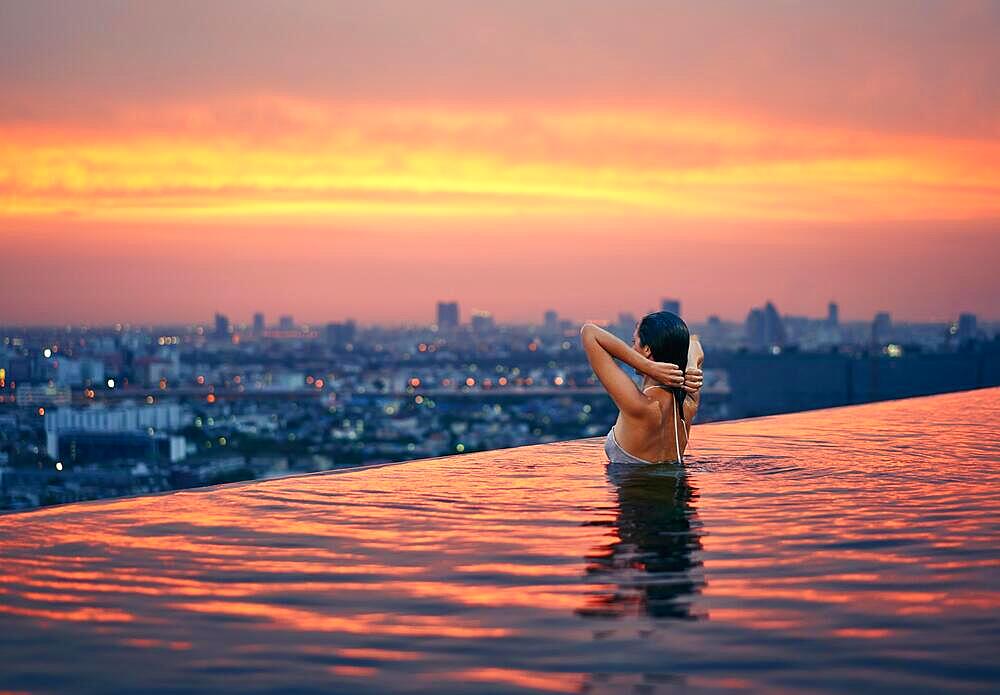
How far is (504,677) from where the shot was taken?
4059 mm

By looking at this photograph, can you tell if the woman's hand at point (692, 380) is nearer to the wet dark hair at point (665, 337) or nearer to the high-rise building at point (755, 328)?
the wet dark hair at point (665, 337)

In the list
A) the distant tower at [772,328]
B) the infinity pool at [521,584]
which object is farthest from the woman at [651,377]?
the distant tower at [772,328]

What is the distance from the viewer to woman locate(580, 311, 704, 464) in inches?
336

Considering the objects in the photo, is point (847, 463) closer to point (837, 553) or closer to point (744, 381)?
point (837, 553)

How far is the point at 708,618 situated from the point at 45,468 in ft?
147

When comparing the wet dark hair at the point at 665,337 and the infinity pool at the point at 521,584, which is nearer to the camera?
the infinity pool at the point at 521,584

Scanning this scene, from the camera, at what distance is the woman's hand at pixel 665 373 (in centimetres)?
849

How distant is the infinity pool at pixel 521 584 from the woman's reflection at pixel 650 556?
0.06 feet

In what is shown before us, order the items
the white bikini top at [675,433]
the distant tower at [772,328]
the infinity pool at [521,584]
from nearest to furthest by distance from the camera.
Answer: the infinity pool at [521,584] < the white bikini top at [675,433] < the distant tower at [772,328]

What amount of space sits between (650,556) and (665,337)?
291cm

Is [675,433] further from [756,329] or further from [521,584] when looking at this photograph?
[756,329]

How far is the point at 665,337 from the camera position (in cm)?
855

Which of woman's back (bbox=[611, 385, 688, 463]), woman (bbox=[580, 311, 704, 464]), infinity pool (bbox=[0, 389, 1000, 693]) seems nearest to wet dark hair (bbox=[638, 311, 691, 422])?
woman (bbox=[580, 311, 704, 464])

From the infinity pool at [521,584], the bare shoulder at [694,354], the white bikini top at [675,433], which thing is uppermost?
the bare shoulder at [694,354]
